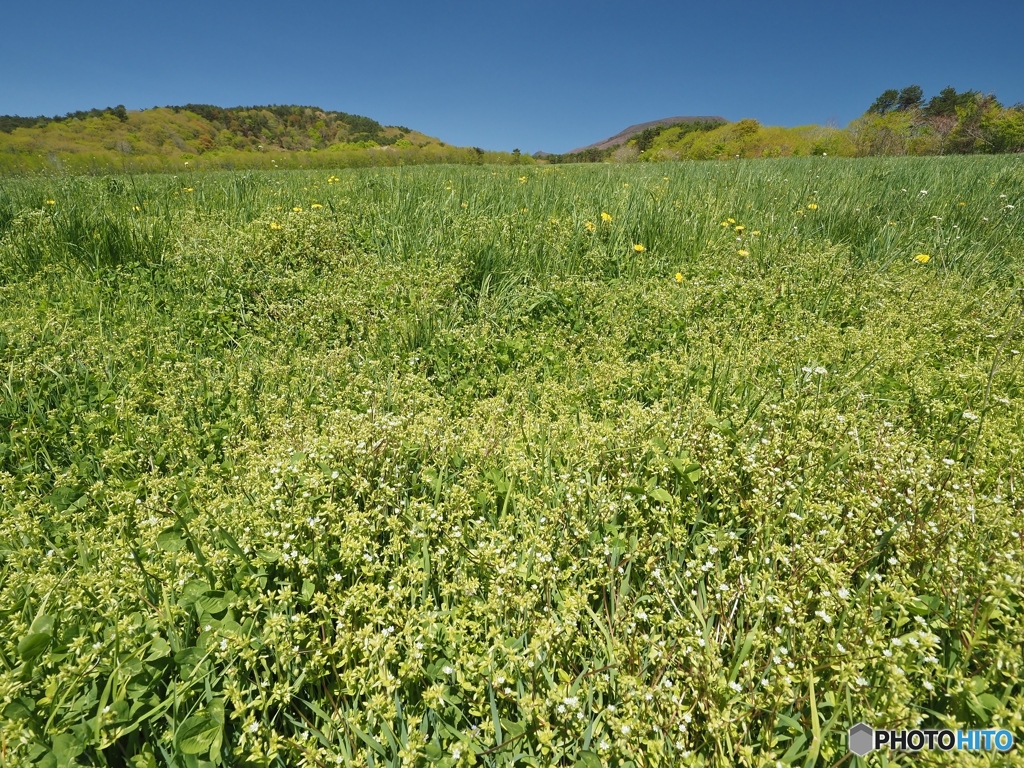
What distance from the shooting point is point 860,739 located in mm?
1218

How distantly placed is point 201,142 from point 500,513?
52.2 metres

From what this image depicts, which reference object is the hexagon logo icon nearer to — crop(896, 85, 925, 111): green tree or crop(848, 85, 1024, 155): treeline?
crop(848, 85, 1024, 155): treeline

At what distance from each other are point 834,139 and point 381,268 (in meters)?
32.3

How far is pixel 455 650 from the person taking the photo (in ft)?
4.87

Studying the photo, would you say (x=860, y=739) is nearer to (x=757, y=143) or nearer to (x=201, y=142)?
(x=757, y=143)

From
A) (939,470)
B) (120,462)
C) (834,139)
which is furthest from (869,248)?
(834,139)

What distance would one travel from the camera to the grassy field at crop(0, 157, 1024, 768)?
1305mm

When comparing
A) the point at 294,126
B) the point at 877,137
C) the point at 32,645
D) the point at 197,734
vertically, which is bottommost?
the point at 197,734

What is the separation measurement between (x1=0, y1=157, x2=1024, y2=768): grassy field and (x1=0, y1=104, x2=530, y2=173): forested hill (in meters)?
14.3

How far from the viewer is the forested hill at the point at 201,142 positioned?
2234 centimetres

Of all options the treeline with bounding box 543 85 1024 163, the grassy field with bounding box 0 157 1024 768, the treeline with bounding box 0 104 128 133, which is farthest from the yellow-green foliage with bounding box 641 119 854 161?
the treeline with bounding box 0 104 128 133

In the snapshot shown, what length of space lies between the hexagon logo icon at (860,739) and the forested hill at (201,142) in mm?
17505

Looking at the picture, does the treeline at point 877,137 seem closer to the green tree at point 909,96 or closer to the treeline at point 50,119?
the green tree at point 909,96

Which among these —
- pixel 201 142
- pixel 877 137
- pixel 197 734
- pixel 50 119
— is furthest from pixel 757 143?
pixel 50 119
